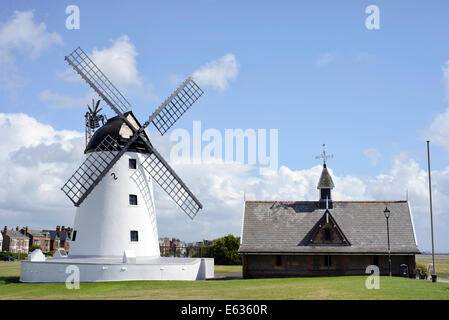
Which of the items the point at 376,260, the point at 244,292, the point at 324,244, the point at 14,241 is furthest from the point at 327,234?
the point at 14,241

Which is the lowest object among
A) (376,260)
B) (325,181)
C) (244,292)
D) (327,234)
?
(244,292)

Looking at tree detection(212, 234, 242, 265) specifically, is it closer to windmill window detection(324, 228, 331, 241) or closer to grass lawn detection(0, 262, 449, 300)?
windmill window detection(324, 228, 331, 241)

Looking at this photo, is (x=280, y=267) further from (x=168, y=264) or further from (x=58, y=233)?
(x=58, y=233)

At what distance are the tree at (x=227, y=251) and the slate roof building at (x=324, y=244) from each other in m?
20.0

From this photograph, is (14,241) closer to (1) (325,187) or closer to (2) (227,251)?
(2) (227,251)

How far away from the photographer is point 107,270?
3194cm

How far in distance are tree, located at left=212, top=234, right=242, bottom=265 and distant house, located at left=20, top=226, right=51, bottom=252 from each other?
70.2 meters

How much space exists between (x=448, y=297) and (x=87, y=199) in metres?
24.6

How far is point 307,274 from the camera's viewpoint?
38.2 m

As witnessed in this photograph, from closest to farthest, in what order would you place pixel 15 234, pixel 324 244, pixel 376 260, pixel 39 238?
pixel 376 260 → pixel 324 244 → pixel 15 234 → pixel 39 238

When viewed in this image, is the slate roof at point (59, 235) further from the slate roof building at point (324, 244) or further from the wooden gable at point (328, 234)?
the wooden gable at point (328, 234)

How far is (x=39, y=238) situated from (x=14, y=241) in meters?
6.91
